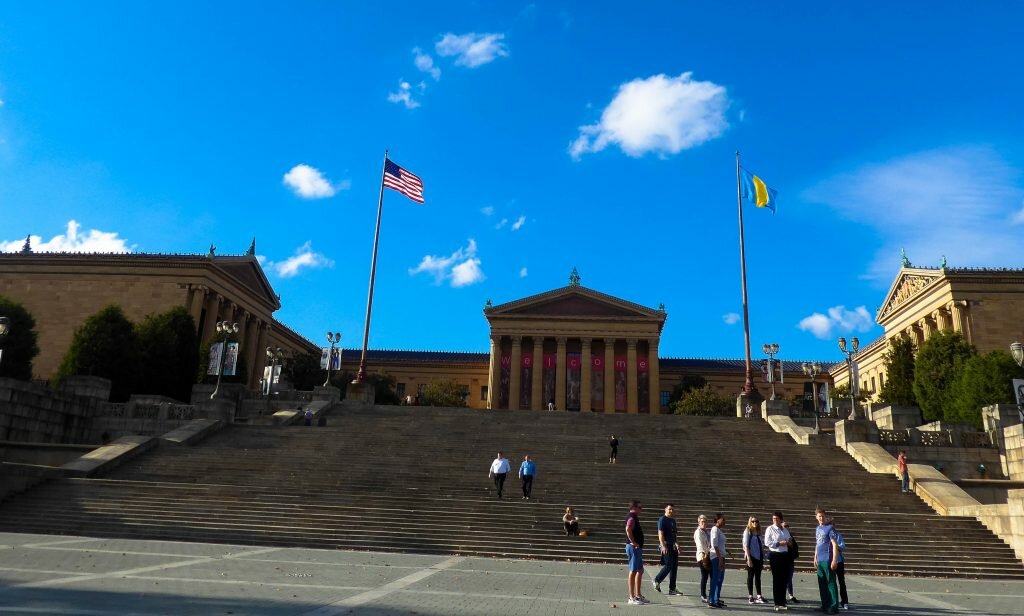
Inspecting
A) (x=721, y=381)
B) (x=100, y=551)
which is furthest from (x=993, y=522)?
(x=721, y=381)

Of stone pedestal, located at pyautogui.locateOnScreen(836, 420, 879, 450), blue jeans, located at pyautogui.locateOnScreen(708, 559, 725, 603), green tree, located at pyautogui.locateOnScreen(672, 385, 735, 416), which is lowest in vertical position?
blue jeans, located at pyautogui.locateOnScreen(708, 559, 725, 603)

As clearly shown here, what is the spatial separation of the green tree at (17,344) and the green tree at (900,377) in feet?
199

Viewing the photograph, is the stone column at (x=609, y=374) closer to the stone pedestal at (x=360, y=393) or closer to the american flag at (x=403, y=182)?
the stone pedestal at (x=360, y=393)

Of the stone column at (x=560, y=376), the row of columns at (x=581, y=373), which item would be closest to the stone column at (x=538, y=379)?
the row of columns at (x=581, y=373)

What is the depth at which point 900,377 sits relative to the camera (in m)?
54.4

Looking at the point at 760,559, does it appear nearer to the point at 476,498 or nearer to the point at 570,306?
the point at 476,498

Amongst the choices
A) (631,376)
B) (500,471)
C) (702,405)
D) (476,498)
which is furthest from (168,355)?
(631,376)

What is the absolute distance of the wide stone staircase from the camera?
1764 cm

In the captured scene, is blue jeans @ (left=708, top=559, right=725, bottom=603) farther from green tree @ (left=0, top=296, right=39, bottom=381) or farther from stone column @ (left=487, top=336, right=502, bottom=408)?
stone column @ (left=487, top=336, right=502, bottom=408)

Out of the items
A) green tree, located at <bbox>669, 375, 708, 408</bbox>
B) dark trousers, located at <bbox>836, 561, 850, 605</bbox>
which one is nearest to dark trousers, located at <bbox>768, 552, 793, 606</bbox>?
dark trousers, located at <bbox>836, 561, 850, 605</bbox>

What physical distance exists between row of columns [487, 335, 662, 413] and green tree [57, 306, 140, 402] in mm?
41213

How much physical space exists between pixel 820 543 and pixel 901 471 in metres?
14.3

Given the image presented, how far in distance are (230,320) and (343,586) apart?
64.7m

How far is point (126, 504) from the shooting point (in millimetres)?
19391
